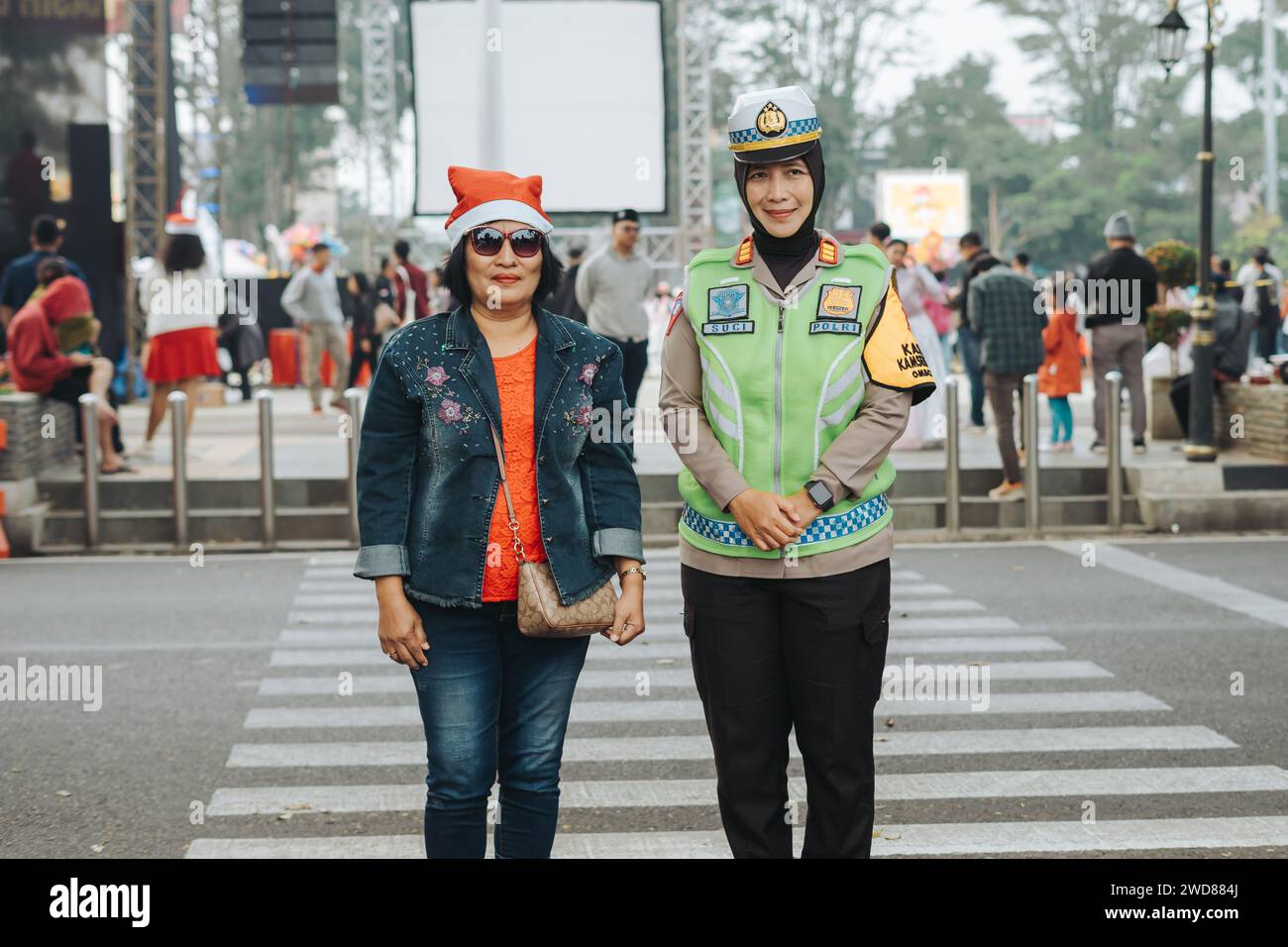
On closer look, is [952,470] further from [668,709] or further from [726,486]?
[726,486]

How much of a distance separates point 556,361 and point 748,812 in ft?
3.72

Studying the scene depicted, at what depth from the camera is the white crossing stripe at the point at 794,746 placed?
22.6 feet

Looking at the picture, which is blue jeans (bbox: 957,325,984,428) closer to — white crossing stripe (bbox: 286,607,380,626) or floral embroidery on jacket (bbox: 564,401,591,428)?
white crossing stripe (bbox: 286,607,380,626)

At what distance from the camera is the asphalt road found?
19.2 ft

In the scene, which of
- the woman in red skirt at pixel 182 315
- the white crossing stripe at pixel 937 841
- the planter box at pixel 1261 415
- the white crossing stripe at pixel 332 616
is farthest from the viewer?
the woman in red skirt at pixel 182 315

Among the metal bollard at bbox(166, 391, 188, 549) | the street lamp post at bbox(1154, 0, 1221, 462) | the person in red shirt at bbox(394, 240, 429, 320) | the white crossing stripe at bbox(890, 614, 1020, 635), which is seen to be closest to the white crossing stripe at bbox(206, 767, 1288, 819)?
the white crossing stripe at bbox(890, 614, 1020, 635)

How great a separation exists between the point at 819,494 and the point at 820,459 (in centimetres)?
10

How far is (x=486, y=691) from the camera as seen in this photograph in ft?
13.6

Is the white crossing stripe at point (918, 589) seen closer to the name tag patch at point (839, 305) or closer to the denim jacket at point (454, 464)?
the name tag patch at point (839, 305)

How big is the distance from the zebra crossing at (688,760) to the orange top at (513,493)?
1726 millimetres

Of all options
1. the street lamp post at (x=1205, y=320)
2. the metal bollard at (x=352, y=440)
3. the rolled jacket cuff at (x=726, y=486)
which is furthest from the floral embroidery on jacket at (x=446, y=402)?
the street lamp post at (x=1205, y=320)

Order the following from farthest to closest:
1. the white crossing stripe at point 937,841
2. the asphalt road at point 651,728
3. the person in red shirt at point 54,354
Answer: the person in red shirt at point 54,354, the asphalt road at point 651,728, the white crossing stripe at point 937,841

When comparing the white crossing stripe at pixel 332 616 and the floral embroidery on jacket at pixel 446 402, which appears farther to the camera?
the white crossing stripe at pixel 332 616
